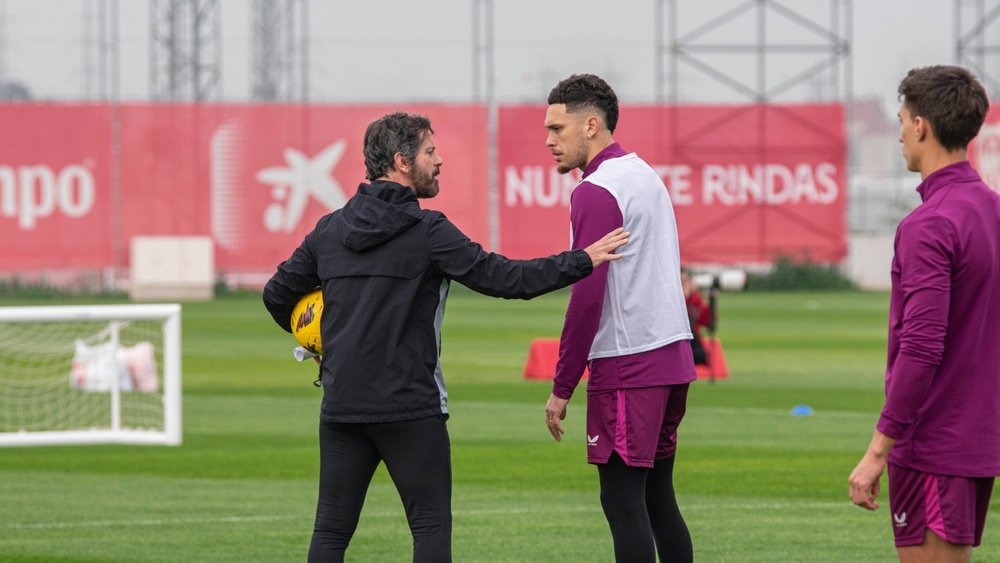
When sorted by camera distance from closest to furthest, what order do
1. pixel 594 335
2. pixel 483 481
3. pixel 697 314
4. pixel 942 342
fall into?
1. pixel 942 342
2. pixel 594 335
3. pixel 483 481
4. pixel 697 314

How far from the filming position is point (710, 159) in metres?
42.6

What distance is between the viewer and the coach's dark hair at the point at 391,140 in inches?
224

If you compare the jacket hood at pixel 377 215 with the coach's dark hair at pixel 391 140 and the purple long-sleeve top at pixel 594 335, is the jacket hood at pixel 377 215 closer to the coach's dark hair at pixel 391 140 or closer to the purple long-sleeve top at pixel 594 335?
the coach's dark hair at pixel 391 140

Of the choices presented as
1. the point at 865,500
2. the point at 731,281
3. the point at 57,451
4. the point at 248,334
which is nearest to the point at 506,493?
the point at 57,451

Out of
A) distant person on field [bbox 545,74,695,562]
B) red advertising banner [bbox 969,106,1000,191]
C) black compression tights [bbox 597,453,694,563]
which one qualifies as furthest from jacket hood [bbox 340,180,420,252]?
red advertising banner [bbox 969,106,1000,191]

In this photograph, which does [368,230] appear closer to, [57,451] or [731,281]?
[57,451]

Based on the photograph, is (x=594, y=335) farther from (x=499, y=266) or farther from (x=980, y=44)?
(x=980, y=44)

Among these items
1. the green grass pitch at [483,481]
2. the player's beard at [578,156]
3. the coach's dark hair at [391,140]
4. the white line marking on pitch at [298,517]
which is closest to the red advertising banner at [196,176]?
the green grass pitch at [483,481]

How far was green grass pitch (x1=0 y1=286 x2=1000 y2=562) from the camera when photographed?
28.6 feet

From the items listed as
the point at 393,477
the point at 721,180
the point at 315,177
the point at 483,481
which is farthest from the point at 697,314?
the point at 721,180

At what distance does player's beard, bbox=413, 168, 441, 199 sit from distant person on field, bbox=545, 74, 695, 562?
1.39ft

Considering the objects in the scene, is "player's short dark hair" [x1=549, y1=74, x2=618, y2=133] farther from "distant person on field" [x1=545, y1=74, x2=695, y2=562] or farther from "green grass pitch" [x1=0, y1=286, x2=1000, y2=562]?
"green grass pitch" [x1=0, y1=286, x2=1000, y2=562]

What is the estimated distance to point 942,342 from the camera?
14.8 feet

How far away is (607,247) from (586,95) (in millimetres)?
571
